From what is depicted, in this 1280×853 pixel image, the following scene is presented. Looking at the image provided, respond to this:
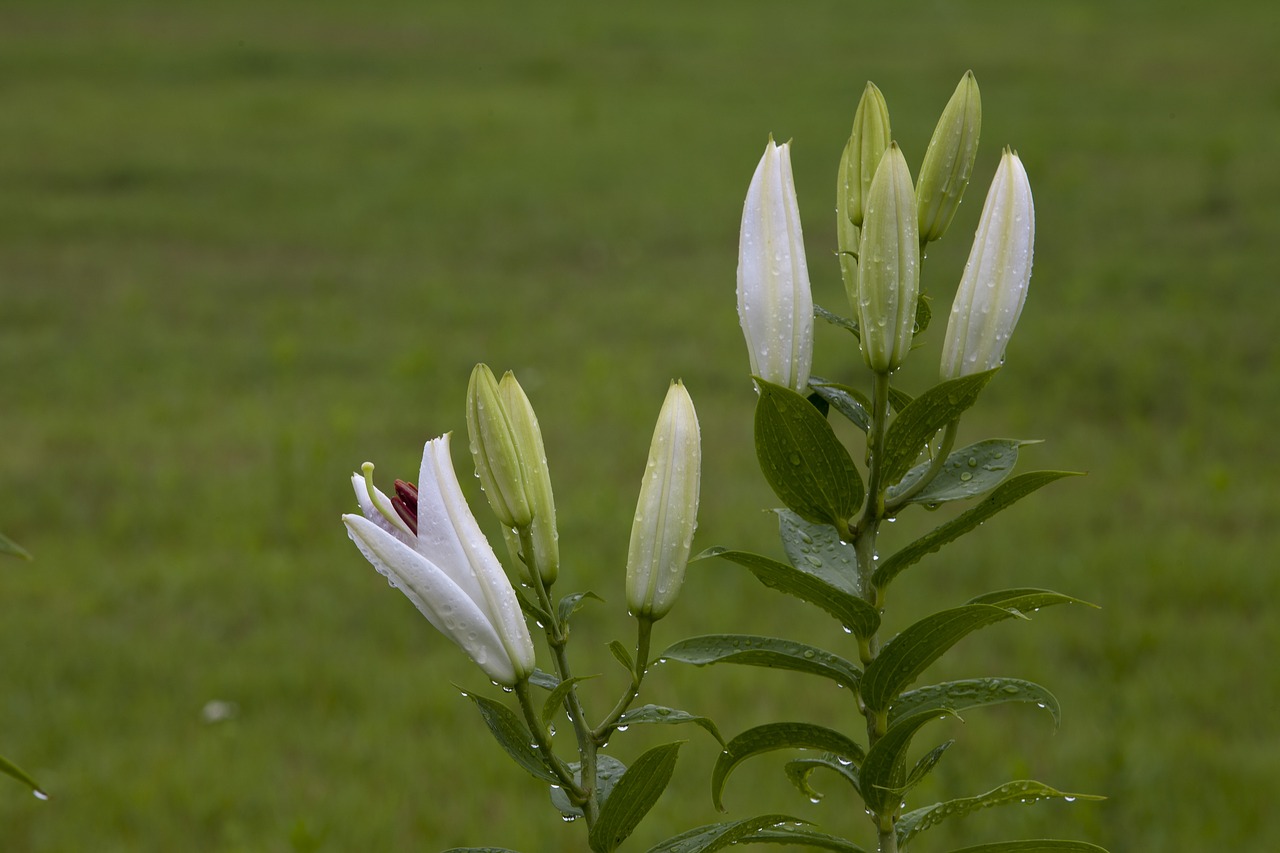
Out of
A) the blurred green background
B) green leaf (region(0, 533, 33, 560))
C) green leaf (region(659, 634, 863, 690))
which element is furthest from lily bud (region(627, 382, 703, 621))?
the blurred green background

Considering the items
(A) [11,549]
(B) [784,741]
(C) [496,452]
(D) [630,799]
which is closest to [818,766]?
(B) [784,741]

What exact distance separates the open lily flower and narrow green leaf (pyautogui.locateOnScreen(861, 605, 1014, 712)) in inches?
7.4

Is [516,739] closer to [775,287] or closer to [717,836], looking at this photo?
[717,836]

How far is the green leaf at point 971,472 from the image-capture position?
754mm

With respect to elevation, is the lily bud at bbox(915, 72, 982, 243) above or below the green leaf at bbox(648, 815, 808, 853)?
above

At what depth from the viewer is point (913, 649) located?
729mm

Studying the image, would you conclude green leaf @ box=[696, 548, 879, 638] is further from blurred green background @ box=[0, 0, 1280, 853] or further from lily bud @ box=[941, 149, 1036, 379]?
blurred green background @ box=[0, 0, 1280, 853]

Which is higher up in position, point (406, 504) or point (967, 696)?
point (406, 504)

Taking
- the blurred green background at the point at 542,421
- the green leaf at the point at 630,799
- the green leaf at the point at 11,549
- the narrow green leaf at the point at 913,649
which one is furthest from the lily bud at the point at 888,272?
the blurred green background at the point at 542,421

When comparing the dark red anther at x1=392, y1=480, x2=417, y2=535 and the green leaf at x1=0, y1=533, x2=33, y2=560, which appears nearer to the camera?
the green leaf at x1=0, y1=533, x2=33, y2=560

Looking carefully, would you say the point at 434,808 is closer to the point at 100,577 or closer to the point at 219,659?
the point at 219,659

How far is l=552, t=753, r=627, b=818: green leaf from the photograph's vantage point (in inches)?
29.4

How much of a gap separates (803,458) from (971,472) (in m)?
0.10

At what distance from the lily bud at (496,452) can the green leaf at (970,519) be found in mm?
201
